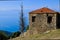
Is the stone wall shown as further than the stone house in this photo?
Yes

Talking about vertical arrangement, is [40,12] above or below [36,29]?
above

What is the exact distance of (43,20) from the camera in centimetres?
3703

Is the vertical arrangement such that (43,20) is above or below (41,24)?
above

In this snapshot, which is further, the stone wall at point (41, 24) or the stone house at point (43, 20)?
the stone wall at point (41, 24)

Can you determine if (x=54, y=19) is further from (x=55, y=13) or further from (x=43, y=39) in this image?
(x=43, y=39)

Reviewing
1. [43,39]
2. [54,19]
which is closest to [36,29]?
[54,19]

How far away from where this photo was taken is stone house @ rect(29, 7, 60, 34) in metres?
36.7

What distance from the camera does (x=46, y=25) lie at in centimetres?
3688

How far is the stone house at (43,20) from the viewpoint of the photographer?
36.7 metres

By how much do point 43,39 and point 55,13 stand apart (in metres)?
9.79

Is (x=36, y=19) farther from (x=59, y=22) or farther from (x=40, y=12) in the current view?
(x=59, y=22)

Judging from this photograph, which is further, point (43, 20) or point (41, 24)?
Answer: point (41, 24)

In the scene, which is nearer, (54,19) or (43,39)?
(43,39)

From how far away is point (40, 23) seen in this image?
122 feet
